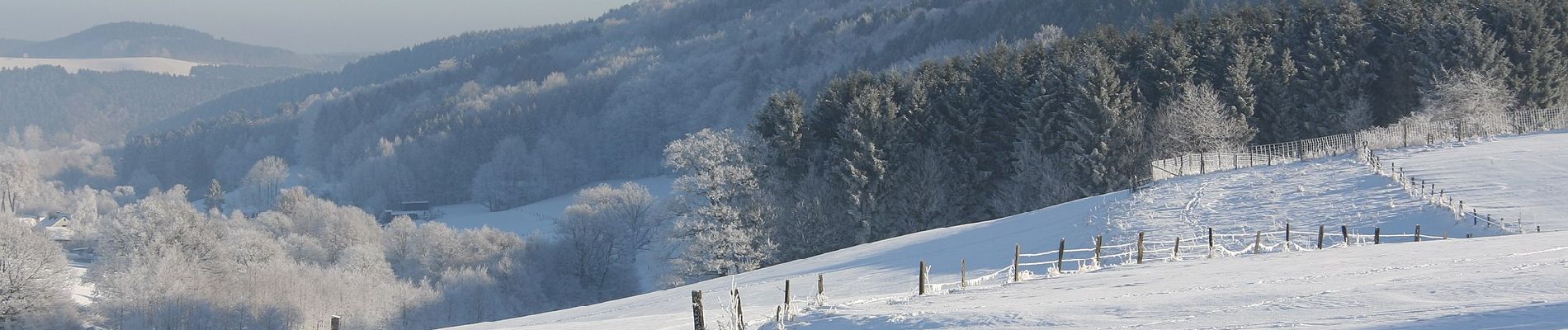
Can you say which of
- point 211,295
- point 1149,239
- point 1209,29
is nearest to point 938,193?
point 1209,29

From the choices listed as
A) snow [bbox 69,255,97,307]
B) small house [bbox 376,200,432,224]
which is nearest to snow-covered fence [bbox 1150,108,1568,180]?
snow [bbox 69,255,97,307]

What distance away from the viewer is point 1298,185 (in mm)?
40344

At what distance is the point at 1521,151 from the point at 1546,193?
750 centimetres

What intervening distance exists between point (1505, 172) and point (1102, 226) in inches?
501

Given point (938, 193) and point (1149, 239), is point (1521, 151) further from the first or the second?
point (938, 193)

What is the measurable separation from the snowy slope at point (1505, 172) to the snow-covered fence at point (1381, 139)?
6.34 ft

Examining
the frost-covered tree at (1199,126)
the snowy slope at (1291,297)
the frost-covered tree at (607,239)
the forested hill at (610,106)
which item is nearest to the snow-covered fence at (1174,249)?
the snowy slope at (1291,297)

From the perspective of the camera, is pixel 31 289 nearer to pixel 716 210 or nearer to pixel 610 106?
pixel 716 210

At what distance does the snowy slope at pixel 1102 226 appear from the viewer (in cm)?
3152

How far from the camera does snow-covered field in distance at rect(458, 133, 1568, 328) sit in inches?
558

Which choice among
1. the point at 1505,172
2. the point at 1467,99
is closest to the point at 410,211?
the point at 1467,99

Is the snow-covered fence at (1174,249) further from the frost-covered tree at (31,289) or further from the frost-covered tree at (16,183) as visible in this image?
the frost-covered tree at (16,183)

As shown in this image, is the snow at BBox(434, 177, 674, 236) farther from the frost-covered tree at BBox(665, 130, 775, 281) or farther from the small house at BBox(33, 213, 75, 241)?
the frost-covered tree at BBox(665, 130, 775, 281)

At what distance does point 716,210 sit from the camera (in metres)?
58.3
